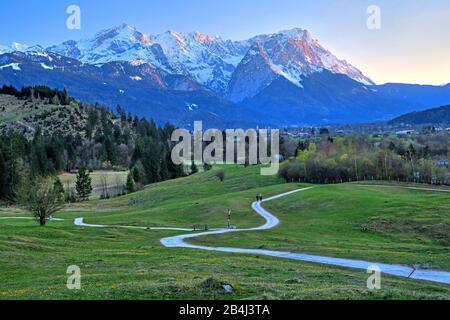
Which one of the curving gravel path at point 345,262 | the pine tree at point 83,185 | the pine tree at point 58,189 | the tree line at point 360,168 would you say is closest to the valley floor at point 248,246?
the curving gravel path at point 345,262

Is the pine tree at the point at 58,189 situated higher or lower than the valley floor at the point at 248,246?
higher

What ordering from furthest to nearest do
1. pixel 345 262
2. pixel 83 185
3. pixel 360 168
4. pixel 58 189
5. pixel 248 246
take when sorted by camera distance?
pixel 83 185 < pixel 360 168 < pixel 58 189 < pixel 248 246 < pixel 345 262

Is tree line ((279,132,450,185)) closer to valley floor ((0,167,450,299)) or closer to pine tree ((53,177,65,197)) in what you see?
valley floor ((0,167,450,299))

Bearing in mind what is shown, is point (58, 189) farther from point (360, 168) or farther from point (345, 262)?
point (360, 168)

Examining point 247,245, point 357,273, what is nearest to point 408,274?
point 357,273

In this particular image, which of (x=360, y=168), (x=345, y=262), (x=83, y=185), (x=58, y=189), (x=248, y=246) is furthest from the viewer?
(x=83, y=185)

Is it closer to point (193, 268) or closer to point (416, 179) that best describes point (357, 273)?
point (193, 268)

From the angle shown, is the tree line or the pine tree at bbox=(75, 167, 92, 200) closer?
the tree line

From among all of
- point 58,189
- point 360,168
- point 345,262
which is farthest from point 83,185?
point 345,262

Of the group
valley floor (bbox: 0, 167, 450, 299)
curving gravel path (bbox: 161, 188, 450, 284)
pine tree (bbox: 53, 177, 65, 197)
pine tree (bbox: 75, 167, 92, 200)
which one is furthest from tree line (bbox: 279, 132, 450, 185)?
curving gravel path (bbox: 161, 188, 450, 284)

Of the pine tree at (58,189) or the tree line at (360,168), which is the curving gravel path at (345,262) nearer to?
the pine tree at (58,189)

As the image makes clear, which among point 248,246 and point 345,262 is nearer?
point 345,262

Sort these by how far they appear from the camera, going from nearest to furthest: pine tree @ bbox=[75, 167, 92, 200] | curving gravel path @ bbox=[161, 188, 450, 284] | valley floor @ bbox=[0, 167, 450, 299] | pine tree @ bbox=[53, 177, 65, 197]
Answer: valley floor @ bbox=[0, 167, 450, 299], curving gravel path @ bbox=[161, 188, 450, 284], pine tree @ bbox=[53, 177, 65, 197], pine tree @ bbox=[75, 167, 92, 200]

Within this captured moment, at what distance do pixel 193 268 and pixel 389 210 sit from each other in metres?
55.9
